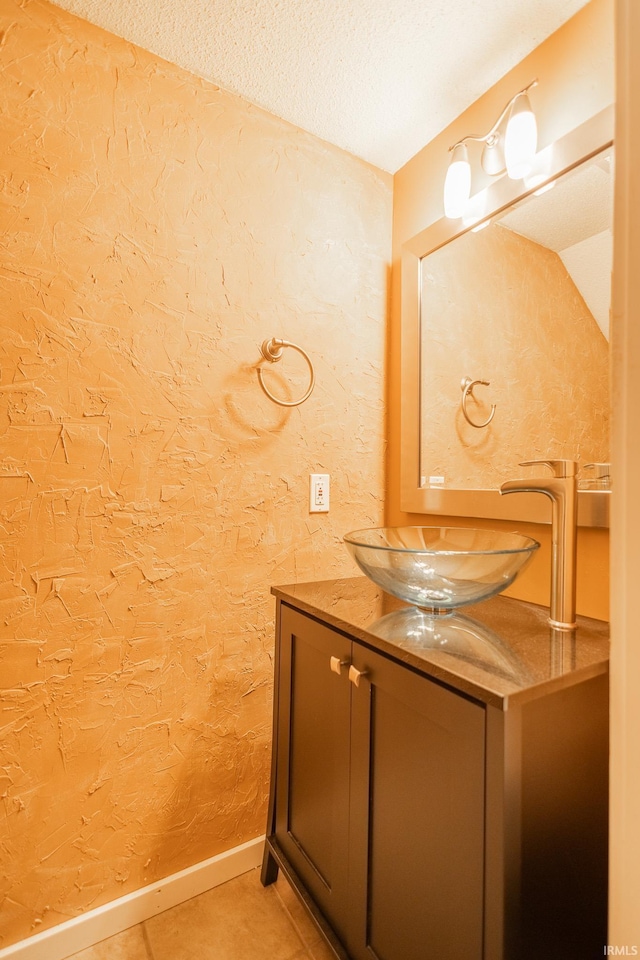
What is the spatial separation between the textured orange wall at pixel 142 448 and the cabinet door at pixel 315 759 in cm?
19

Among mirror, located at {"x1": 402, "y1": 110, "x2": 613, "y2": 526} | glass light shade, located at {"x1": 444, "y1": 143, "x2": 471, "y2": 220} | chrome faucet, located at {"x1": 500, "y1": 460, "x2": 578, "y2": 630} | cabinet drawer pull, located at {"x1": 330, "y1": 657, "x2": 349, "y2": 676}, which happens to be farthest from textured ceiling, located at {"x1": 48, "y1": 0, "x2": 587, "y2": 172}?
cabinet drawer pull, located at {"x1": 330, "y1": 657, "x2": 349, "y2": 676}

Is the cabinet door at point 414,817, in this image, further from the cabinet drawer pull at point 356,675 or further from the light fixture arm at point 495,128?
the light fixture arm at point 495,128

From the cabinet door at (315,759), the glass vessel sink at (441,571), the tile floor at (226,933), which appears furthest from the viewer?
the tile floor at (226,933)

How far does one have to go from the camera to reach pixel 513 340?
120cm

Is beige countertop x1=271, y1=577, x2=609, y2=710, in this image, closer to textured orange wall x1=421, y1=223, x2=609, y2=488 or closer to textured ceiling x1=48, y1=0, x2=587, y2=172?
textured orange wall x1=421, y1=223, x2=609, y2=488

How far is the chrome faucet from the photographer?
0.91 meters

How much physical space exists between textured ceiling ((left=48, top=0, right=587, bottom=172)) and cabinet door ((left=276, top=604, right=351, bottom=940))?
1.38 m

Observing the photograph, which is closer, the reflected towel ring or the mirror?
the mirror

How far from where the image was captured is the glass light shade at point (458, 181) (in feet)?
4.09

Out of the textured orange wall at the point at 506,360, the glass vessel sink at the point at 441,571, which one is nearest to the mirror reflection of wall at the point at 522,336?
the textured orange wall at the point at 506,360

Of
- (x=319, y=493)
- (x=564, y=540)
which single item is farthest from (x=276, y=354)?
(x=564, y=540)

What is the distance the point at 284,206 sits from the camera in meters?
1.39

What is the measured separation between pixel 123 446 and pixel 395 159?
125 cm

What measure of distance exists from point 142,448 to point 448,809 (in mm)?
963
